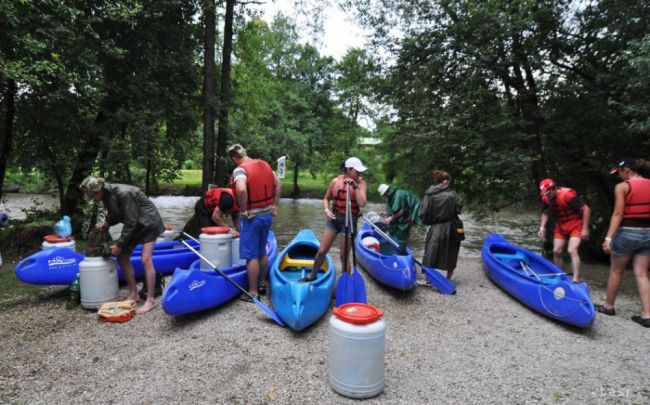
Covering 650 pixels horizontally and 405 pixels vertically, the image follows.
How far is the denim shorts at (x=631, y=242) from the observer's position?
3736mm

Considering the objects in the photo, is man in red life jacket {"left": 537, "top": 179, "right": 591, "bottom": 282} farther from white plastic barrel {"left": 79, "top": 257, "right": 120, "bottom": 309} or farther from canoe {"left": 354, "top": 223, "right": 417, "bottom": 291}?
white plastic barrel {"left": 79, "top": 257, "right": 120, "bottom": 309}

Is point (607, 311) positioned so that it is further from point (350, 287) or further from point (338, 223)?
point (338, 223)

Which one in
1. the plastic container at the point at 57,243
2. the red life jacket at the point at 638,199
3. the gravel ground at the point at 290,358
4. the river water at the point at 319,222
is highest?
the red life jacket at the point at 638,199

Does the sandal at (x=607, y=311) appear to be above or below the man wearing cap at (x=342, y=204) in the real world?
below

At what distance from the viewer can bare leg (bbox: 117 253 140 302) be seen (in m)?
4.08

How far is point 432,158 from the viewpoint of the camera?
7.60 meters

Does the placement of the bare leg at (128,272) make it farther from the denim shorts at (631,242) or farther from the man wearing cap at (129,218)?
the denim shorts at (631,242)

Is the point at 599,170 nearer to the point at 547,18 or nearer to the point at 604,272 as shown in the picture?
the point at 604,272

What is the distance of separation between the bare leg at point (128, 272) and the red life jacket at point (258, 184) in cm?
151

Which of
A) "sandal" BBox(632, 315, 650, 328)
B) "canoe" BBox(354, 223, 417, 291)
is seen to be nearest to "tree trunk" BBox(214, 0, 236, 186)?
"canoe" BBox(354, 223, 417, 291)

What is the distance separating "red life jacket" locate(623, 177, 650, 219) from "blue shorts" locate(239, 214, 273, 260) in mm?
3860

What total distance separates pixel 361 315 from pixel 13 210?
58.2ft

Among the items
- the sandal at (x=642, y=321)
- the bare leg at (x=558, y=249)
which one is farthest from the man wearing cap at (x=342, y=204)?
the sandal at (x=642, y=321)

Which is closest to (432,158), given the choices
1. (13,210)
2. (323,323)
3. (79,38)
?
(323,323)
